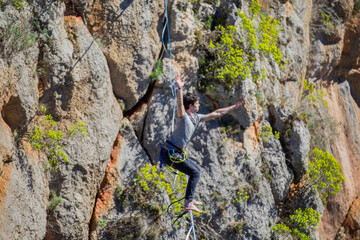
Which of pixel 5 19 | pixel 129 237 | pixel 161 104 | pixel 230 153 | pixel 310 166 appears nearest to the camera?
pixel 5 19

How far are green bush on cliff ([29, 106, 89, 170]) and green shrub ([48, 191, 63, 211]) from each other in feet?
1.55

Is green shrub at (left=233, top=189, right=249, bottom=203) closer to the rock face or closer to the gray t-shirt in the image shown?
the rock face

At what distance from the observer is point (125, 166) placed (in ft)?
30.4

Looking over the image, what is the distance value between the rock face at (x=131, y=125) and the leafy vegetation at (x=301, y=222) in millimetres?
252

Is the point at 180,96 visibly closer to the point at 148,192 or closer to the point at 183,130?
the point at 183,130

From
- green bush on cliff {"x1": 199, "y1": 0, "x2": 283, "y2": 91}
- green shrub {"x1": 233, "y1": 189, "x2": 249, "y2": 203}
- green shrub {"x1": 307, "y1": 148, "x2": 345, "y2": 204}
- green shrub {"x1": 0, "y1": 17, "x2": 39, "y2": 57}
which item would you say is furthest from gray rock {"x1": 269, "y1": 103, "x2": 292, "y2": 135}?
green shrub {"x1": 0, "y1": 17, "x2": 39, "y2": 57}

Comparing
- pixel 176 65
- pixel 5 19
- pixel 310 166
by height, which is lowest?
pixel 310 166

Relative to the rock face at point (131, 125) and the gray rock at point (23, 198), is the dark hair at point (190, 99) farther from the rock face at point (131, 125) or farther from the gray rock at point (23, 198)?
the gray rock at point (23, 198)

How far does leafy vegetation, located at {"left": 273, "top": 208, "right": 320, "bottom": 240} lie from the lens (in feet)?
37.6

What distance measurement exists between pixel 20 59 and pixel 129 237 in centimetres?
384

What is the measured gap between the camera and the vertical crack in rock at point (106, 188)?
888 centimetres

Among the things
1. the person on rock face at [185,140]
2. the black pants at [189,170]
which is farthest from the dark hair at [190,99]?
the black pants at [189,170]

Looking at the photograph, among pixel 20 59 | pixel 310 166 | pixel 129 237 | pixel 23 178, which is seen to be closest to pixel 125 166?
pixel 129 237

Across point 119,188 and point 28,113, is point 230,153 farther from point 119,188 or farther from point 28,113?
point 28,113
